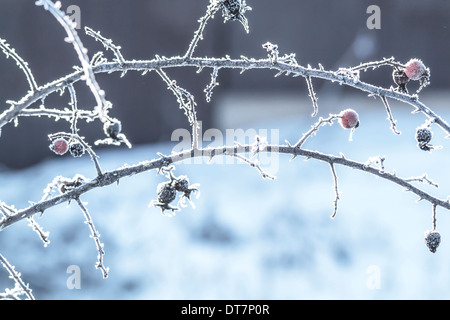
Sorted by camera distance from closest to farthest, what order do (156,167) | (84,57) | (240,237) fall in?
(84,57), (156,167), (240,237)

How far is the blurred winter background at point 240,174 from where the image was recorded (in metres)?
3.15

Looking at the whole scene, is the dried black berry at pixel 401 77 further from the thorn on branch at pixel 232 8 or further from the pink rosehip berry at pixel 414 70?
the thorn on branch at pixel 232 8

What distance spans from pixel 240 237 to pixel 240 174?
3.53ft

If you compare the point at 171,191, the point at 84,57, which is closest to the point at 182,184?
the point at 171,191

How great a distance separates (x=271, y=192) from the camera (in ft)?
13.4

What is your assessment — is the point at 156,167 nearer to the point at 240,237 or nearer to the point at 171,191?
the point at 171,191

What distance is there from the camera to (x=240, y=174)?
14.7 feet


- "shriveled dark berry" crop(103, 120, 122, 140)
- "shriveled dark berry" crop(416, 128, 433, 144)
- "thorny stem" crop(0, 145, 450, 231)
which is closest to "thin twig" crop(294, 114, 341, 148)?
"thorny stem" crop(0, 145, 450, 231)

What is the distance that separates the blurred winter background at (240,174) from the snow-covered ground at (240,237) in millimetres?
11

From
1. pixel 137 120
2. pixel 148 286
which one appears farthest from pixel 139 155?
pixel 148 286

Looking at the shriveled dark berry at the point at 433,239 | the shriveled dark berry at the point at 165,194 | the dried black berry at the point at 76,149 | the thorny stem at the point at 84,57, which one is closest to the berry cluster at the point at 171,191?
the shriveled dark berry at the point at 165,194
